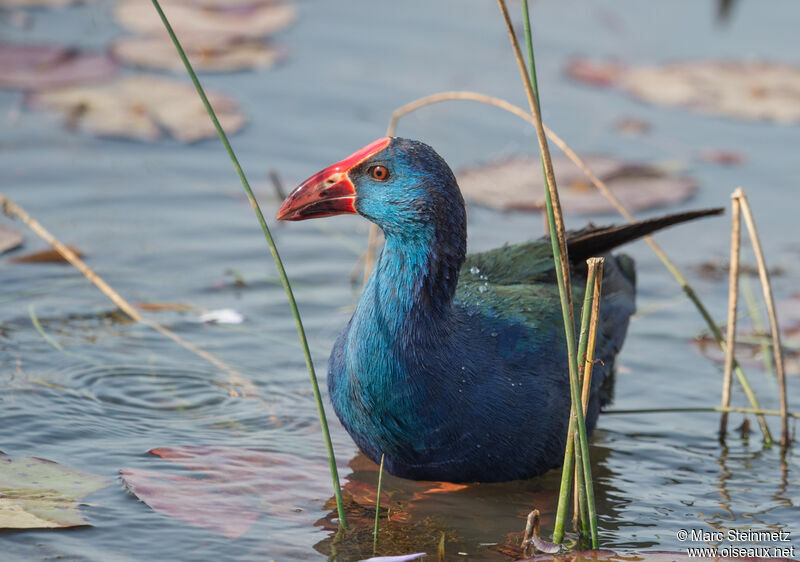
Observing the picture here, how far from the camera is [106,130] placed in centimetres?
506

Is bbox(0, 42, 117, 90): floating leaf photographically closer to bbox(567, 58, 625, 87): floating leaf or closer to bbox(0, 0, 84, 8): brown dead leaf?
bbox(0, 0, 84, 8): brown dead leaf

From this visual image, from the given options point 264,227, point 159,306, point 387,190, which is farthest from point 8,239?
point 264,227

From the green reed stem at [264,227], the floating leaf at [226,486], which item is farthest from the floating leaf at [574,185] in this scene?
the green reed stem at [264,227]

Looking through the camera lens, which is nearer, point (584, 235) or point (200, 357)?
point (584, 235)

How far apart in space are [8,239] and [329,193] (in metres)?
1.87

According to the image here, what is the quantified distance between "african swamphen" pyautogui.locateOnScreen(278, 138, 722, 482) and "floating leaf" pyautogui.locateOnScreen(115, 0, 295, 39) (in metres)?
3.86

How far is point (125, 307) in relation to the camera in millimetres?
3516

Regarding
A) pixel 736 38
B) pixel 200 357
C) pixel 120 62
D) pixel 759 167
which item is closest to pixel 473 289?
pixel 200 357

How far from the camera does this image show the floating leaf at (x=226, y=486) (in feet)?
8.57

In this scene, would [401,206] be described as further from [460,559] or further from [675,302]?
[675,302]

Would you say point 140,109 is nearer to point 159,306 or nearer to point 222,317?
point 159,306

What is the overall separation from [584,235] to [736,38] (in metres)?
4.46

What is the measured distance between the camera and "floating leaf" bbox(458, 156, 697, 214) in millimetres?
4852

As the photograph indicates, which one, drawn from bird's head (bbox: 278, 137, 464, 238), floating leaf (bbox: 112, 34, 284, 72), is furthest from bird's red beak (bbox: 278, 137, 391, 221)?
floating leaf (bbox: 112, 34, 284, 72)
